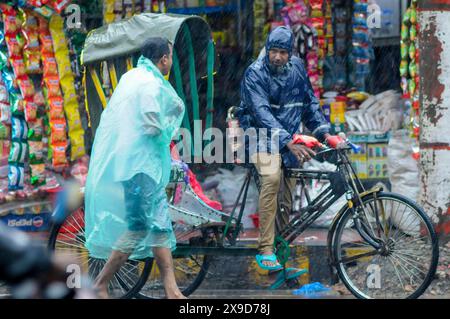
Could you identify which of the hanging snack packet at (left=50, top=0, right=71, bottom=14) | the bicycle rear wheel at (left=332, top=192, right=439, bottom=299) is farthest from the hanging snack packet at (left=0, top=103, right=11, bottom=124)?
the bicycle rear wheel at (left=332, top=192, right=439, bottom=299)

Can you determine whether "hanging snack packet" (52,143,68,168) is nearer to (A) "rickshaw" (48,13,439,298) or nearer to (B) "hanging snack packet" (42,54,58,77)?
(B) "hanging snack packet" (42,54,58,77)

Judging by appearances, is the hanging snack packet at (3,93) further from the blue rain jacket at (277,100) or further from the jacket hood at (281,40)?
the jacket hood at (281,40)

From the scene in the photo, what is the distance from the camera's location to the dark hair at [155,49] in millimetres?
5426

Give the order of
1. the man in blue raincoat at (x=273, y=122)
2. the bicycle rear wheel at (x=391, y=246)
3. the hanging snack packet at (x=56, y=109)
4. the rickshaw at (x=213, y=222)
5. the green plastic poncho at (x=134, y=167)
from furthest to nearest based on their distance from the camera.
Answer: the hanging snack packet at (x=56, y=109) < the man in blue raincoat at (x=273, y=122) < the rickshaw at (x=213, y=222) < the bicycle rear wheel at (x=391, y=246) < the green plastic poncho at (x=134, y=167)

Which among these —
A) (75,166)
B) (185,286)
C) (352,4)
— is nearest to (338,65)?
(352,4)

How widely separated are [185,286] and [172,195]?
0.69 m

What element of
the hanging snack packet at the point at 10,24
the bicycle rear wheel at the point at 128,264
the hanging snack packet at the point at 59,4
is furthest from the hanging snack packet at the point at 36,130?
the bicycle rear wheel at the point at 128,264

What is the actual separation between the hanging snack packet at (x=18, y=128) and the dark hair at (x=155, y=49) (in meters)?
2.88

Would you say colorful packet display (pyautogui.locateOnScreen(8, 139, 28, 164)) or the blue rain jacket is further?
colorful packet display (pyautogui.locateOnScreen(8, 139, 28, 164))

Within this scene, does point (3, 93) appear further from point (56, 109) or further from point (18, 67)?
point (56, 109)

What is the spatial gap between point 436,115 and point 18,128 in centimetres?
388

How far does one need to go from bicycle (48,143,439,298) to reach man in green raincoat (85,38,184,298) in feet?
1.75

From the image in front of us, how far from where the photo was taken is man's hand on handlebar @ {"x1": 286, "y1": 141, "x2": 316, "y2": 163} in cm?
576

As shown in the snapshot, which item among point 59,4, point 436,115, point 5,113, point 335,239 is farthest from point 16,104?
point 436,115
